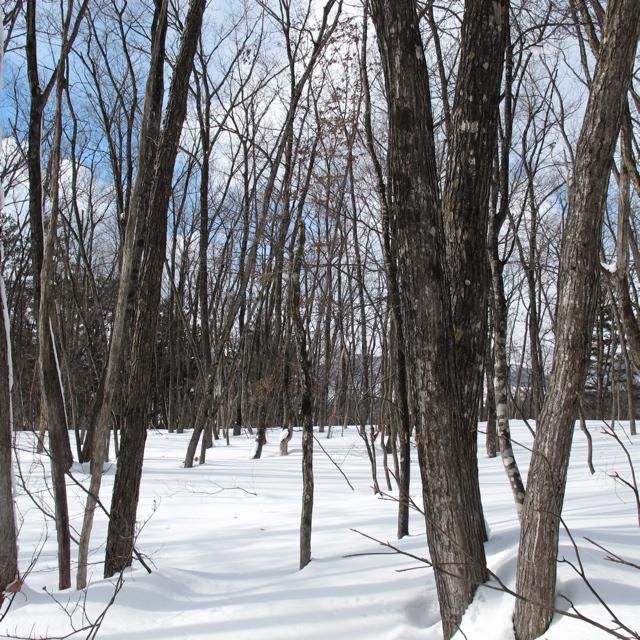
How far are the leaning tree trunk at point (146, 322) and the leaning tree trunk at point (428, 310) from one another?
7.96 feet

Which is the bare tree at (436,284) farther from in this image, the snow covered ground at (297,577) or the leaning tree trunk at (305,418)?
the leaning tree trunk at (305,418)

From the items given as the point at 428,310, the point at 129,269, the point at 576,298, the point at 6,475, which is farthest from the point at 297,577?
the point at 576,298

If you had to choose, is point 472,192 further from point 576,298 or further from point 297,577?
point 297,577

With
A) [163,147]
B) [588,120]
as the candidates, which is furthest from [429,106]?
[163,147]

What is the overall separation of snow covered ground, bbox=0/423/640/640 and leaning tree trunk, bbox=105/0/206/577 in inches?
15.5

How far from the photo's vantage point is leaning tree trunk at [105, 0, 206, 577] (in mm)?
4586

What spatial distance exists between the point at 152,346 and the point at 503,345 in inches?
133

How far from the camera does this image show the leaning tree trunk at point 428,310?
2941 millimetres

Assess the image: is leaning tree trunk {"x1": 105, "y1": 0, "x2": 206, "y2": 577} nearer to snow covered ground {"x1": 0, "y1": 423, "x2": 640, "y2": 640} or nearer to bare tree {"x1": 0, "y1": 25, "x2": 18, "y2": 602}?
snow covered ground {"x1": 0, "y1": 423, "x2": 640, "y2": 640}

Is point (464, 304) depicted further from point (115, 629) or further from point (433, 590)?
point (115, 629)

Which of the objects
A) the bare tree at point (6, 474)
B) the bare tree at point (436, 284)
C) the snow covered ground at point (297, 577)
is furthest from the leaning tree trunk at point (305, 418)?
the bare tree at point (6, 474)

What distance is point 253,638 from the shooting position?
11.2 feet

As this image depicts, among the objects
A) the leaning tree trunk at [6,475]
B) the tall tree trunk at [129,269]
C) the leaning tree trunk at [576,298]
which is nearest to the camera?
the leaning tree trunk at [576,298]

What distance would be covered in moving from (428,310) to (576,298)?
715 mm
